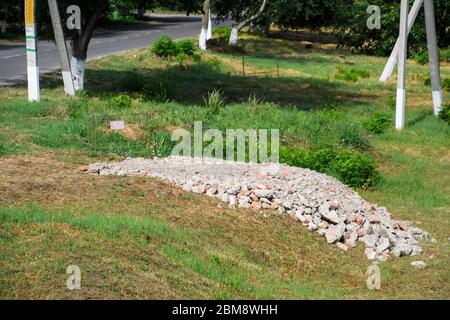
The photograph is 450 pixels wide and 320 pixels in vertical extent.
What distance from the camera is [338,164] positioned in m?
15.3

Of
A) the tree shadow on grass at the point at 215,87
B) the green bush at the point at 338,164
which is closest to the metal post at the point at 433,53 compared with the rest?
the tree shadow on grass at the point at 215,87

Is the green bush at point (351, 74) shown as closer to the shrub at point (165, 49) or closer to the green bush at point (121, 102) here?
the shrub at point (165, 49)

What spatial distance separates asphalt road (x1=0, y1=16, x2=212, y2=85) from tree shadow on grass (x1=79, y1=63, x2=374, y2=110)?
2338 mm

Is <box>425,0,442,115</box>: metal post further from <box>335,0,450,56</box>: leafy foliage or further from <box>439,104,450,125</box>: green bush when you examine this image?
<box>335,0,450,56</box>: leafy foliage

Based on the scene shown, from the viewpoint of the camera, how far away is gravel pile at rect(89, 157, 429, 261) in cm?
1172

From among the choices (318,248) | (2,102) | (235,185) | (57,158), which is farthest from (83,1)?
(318,248)

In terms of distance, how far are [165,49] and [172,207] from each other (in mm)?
21153

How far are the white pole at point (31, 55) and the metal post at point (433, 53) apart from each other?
10.7 meters

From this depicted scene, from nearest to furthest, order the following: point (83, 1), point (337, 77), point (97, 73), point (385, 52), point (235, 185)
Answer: point (235, 185) < point (83, 1) < point (97, 73) < point (337, 77) < point (385, 52)

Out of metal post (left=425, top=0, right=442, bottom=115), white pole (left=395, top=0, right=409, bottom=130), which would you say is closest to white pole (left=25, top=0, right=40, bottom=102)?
white pole (left=395, top=0, right=409, bottom=130)

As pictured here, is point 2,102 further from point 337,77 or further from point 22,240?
point 337,77

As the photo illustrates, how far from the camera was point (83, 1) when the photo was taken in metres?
21.8
